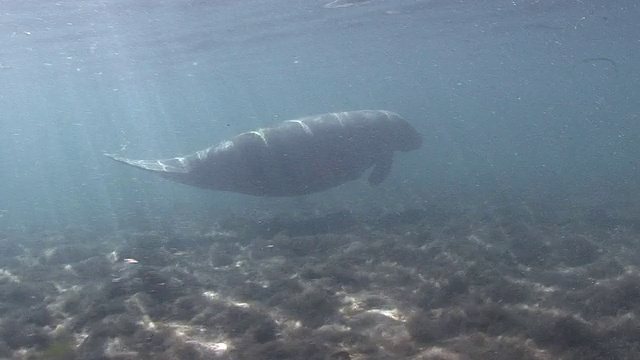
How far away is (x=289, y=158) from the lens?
570 inches

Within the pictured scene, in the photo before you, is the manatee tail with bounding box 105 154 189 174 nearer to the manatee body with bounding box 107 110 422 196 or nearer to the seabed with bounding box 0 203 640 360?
the manatee body with bounding box 107 110 422 196

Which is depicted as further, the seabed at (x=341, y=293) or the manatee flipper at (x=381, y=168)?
the manatee flipper at (x=381, y=168)

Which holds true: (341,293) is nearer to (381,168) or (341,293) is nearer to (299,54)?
(381,168)

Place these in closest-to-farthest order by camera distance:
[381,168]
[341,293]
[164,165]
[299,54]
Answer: [341,293], [164,165], [381,168], [299,54]

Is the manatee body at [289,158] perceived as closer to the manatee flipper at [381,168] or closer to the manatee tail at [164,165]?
the manatee tail at [164,165]

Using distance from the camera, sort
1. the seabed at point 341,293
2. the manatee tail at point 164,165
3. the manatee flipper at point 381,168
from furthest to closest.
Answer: the manatee flipper at point 381,168 → the manatee tail at point 164,165 → the seabed at point 341,293

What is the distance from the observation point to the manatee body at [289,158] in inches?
571

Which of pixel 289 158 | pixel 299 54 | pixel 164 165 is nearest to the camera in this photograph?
pixel 289 158

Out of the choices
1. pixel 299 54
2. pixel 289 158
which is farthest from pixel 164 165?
pixel 299 54

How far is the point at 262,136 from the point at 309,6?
49.6 feet

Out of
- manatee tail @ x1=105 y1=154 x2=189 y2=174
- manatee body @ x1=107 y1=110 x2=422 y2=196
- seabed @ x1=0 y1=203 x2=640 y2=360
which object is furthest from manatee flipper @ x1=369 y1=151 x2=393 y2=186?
manatee tail @ x1=105 y1=154 x2=189 y2=174

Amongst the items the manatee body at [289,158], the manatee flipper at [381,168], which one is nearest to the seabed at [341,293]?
the manatee body at [289,158]

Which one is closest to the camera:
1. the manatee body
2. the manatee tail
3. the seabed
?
the seabed

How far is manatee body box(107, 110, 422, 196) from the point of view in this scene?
14.5 metres
